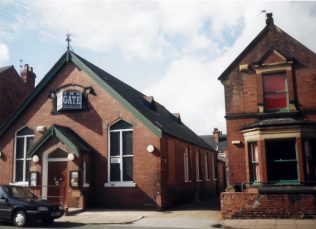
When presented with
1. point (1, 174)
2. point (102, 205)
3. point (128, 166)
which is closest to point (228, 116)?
point (128, 166)

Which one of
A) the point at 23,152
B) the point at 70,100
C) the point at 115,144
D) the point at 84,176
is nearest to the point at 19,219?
the point at 84,176

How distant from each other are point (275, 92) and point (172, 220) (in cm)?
776

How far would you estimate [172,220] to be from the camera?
15.0 meters

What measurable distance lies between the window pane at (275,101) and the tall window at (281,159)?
1.88 meters

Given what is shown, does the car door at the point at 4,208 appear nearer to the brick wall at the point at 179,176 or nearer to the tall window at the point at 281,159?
the brick wall at the point at 179,176

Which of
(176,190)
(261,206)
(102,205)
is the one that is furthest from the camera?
(176,190)

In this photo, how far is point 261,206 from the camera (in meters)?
14.4

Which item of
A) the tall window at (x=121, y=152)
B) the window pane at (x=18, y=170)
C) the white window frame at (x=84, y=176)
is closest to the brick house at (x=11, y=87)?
the window pane at (x=18, y=170)

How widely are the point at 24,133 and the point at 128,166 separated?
24.2 feet

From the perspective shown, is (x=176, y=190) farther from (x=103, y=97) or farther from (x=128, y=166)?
(x=103, y=97)

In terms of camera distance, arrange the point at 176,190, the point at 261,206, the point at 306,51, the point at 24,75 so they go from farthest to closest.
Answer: the point at 24,75 < the point at 176,190 < the point at 306,51 < the point at 261,206

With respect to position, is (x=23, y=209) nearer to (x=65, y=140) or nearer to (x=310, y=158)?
(x=65, y=140)

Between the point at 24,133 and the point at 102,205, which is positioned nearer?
the point at 102,205

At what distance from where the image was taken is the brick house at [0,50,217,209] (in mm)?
19016
